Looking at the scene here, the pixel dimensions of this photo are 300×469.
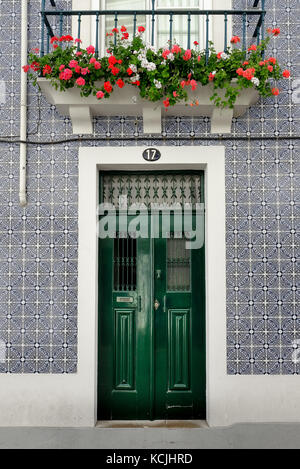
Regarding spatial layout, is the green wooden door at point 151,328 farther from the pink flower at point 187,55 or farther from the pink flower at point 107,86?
the pink flower at point 187,55

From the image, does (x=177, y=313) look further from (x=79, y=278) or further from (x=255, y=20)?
(x=255, y=20)

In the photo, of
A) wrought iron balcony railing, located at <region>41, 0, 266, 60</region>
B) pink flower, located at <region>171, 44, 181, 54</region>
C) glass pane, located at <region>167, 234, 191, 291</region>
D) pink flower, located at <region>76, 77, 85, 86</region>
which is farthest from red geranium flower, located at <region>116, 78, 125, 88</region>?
glass pane, located at <region>167, 234, 191, 291</region>

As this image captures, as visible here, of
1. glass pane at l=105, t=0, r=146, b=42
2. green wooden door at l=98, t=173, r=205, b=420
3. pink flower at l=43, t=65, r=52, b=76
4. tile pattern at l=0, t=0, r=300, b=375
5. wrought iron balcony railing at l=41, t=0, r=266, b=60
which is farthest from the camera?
glass pane at l=105, t=0, r=146, b=42

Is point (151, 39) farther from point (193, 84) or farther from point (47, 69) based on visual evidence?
point (47, 69)

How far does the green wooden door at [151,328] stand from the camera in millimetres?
6230

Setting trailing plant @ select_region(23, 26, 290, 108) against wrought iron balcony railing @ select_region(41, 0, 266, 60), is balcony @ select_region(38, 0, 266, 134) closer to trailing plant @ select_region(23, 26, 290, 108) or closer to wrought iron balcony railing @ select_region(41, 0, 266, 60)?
wrought iron balcony railing @ select_region(41, 0, 266, 60)

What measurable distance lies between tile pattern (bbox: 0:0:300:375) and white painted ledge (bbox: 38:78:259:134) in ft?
0.40

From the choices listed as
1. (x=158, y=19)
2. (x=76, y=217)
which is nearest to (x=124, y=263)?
(x=76, y=217)

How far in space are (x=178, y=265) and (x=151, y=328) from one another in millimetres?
825

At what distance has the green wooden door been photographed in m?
6.23

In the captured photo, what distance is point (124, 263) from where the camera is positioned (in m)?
6.40

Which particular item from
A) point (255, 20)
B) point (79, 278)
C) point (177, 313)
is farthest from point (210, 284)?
point (255, 20)

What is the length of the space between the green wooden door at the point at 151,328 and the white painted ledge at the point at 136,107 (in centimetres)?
129

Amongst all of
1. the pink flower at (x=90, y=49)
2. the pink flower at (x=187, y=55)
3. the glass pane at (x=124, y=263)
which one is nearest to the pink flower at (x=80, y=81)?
the pink flower at (x=90, y=49)
